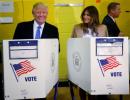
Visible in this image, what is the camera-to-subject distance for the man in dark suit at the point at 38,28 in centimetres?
334

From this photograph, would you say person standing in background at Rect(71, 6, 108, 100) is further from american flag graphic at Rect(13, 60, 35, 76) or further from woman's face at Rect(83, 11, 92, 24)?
american flag graphic at Rect(13, 60, 35, 76)

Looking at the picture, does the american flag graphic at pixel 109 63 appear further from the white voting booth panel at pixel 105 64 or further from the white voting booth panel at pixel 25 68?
the white voting booth panel at pixel 25 68

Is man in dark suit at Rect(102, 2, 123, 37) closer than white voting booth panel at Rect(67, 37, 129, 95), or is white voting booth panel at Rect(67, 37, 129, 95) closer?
white voting booth panel at Rect(67, 37, 129, 95)

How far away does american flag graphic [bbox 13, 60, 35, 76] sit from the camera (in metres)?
2.30

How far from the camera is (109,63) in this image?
2.46 metres

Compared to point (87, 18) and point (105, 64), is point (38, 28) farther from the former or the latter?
point (105, 64)

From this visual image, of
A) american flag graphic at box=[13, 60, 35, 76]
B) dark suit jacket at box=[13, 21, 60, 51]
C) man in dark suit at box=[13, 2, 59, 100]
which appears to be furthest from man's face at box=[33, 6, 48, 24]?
american flag graphic at box=[13, 60, 35, 76]

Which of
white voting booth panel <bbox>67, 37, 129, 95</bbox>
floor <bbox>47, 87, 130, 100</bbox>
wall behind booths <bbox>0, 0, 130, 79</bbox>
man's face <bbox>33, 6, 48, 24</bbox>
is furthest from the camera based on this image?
wall behind booths <bbox>0, 0, 130, 79</bbox>

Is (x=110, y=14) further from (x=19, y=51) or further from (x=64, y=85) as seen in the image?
(x=19, y=51)

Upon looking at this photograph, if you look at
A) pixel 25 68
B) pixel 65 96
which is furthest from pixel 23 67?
pixel 65 96

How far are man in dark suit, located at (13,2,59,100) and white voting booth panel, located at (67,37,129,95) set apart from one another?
0.91 meters

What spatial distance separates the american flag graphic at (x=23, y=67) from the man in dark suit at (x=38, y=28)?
1029 mm

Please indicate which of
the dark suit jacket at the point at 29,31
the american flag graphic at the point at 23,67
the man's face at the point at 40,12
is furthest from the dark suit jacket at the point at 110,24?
the american flag graphic at the point at 23,67

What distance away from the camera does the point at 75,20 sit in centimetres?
514
